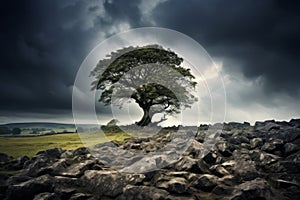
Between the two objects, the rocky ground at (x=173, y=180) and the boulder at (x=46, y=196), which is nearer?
the boulder at (x=46, y=196)

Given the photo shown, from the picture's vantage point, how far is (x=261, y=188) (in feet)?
36.0

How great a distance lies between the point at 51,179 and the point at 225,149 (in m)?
13.0

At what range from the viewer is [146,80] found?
38094 millimetres

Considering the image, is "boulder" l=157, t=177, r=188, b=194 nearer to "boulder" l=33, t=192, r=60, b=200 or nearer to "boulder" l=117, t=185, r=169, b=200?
"boulder" l=117, t=185, r=169, b=200

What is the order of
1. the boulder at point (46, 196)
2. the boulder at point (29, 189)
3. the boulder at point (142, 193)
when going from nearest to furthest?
the boulder at point (142, 193)
the boulder at point (46, 196)
the boulder at point (29, 189)

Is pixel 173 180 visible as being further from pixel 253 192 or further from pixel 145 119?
pixel 145 119

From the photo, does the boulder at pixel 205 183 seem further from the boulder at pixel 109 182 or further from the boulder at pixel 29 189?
the boulder at pixel 29 189

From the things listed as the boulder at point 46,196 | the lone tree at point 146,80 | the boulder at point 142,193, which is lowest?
the boulder at point 46,196

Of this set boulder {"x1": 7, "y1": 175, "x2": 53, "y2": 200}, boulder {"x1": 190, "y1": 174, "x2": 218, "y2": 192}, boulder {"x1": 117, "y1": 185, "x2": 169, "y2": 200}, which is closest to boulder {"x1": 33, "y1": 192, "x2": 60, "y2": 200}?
boulder {"x1": 7, "y1": 175, "x2": 53, "y2": 200}

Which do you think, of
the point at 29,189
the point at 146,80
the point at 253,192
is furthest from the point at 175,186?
the point at 146,80

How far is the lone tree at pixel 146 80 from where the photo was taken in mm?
38281

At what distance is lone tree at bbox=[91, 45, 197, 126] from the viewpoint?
126 ft

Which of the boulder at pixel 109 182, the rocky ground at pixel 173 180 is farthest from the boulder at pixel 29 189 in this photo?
the boulder at pixel 109 182

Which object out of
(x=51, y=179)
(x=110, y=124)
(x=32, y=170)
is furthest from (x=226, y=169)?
(x=110, y=124)
